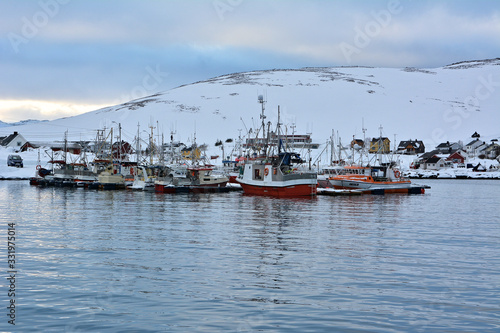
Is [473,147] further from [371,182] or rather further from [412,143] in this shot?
[371,182]

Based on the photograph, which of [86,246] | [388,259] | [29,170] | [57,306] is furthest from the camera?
[29,170]

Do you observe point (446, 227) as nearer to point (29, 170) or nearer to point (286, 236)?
point (286, 236)

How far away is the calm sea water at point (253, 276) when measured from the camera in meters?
14.1

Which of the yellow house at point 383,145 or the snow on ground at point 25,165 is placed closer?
the snow on ground at point 25,165

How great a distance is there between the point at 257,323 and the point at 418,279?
7536mm

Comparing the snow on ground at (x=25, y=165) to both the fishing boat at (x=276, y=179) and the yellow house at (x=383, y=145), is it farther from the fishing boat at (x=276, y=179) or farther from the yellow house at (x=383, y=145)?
the yellow house at (x=383, y=145)

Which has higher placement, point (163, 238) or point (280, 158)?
point (280, 158)

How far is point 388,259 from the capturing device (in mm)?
22766

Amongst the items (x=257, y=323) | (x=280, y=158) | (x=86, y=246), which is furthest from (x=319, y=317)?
(x=280, y=158)

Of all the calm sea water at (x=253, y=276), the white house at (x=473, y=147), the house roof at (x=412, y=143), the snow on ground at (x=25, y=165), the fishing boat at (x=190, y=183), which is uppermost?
the house roof at (x=412, y=143)

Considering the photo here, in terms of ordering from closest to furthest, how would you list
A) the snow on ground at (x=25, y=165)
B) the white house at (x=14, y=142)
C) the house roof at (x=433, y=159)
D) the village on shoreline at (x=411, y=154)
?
the snow on ground at (x=25, y=165), the village on shoreline at (x=411, y=154), the house roof at (x=433, y=159), the white house at (x=14, y=142)

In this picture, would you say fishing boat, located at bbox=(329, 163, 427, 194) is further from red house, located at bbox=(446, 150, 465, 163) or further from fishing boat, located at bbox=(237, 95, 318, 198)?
red house, located at bbox=(446, 150, 465, 163)

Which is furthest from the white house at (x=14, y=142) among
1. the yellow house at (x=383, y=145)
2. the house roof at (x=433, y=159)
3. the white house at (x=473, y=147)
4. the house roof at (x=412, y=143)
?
the white house at (x=473, y=147)

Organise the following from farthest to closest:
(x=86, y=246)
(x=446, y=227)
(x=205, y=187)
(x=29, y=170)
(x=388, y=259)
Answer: (x=29, y=170), (x=205, y=187), (x=446, y=227), (x=86, y=246), (x=388, y=259)
